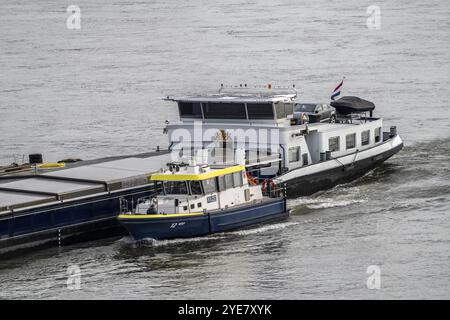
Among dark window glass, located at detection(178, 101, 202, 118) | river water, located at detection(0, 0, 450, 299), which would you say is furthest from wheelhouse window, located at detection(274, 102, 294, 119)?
river water, located at detection(0, 0, 450, 299)

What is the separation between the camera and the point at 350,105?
2184 inches

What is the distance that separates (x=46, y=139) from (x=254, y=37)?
140ft

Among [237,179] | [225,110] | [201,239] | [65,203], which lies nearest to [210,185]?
[237,179]

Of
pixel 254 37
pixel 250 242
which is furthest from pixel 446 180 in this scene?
pixel 254 37

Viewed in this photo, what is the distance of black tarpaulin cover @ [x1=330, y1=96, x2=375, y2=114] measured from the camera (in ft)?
182

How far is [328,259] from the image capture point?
39500mm

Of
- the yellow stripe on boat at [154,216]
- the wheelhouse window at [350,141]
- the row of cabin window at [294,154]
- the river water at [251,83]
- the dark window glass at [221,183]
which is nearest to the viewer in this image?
the river water at [251,83]

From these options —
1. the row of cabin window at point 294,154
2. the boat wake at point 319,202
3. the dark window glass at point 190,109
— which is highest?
the dark window glass at point 190,109

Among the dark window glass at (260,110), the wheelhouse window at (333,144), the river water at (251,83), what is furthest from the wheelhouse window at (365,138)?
the dark window glass at (260,110)

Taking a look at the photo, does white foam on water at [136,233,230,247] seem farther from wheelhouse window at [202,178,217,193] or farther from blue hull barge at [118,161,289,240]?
wheelhouse window at [202,178,217,193]

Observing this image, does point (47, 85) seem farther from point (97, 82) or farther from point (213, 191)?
point (213, 191)

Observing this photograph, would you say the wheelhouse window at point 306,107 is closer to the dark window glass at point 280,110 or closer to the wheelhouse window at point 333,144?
the wheelhouse window at point 333,144

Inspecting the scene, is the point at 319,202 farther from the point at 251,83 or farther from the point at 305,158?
the point at 251,83

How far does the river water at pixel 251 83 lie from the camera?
1496 inches
